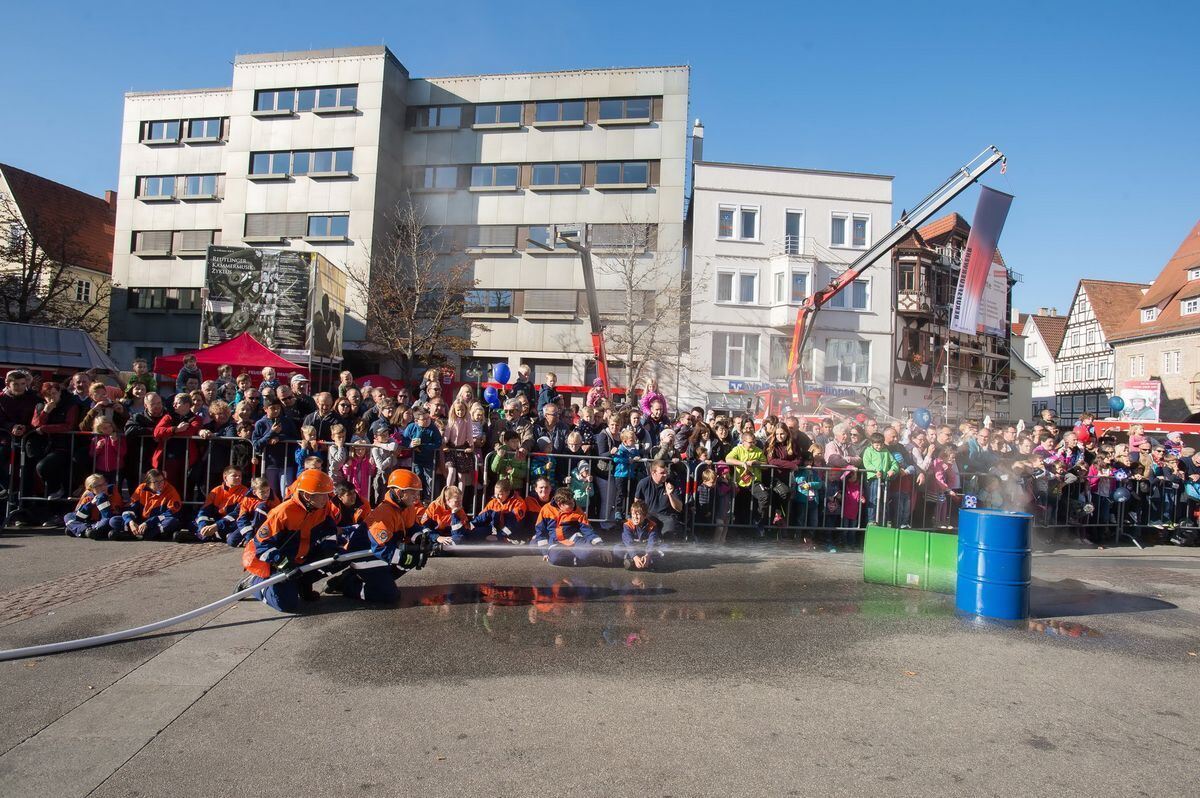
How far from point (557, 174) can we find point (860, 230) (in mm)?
13989

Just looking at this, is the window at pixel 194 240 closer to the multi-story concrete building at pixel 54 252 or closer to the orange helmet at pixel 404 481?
the multi-story concrete building at pixel 54 252

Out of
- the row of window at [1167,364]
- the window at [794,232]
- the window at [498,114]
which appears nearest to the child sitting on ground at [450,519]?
the window at [794,232]

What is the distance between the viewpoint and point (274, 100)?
34688mm

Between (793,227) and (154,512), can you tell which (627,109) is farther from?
(154,512)

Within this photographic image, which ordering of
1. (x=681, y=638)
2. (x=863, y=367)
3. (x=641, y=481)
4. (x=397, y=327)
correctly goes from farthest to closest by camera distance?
(x=863, y=367) → (x=397, y=327) → (x=641, y=481) → (x=681, y=638)

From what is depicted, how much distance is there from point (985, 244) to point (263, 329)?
20.2m

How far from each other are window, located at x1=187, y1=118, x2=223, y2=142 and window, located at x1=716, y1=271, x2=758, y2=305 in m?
25.2

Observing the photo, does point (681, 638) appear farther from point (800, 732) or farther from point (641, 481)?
point (641, 481)

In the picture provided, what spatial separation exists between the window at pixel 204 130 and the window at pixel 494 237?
1390 centimetres

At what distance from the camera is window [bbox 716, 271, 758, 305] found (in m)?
33.0

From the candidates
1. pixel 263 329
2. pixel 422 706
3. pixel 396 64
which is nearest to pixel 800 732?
pixel 422 706

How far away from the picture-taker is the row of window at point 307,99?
33625 mm

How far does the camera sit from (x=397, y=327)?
98.2 ft

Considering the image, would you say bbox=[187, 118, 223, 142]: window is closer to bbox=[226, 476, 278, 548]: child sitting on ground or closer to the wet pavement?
bbox=[226, 476, 278, 548]: child sitting on ground
